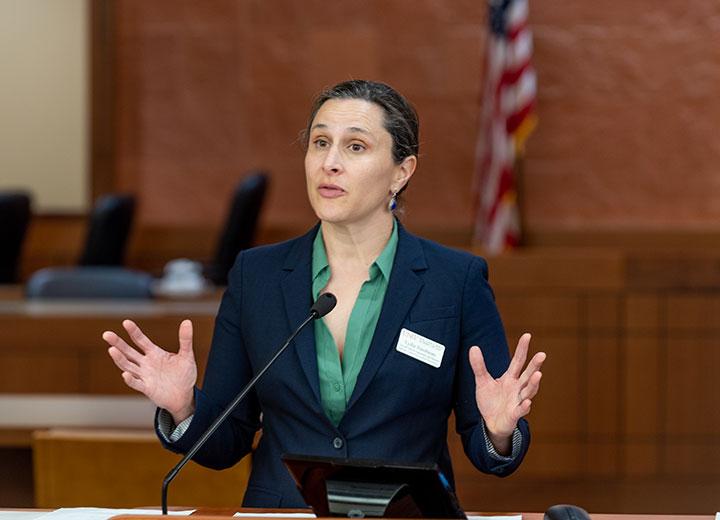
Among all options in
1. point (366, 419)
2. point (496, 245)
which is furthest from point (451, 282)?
point (496, 245)

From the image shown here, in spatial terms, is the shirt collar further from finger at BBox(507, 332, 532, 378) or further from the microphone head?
finger at BBox(507, 332, 532, 378)

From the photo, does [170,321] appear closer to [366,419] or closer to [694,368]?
[366,419]

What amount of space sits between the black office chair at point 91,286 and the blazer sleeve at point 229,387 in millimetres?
2428

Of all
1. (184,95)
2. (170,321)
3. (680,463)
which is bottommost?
(680,463)

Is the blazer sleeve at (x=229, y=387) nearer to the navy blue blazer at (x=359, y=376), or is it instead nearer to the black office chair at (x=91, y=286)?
the navy blue blazer at (x=359, y=376)

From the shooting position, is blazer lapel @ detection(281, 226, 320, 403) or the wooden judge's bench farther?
the wooden judge's bench

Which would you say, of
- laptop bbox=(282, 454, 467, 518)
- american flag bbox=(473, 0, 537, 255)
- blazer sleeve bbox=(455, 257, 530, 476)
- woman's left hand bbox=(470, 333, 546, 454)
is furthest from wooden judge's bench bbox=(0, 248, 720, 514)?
laptop bbox=(282, 454, 467, 518)

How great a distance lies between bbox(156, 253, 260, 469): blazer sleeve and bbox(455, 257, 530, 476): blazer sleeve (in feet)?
1.40

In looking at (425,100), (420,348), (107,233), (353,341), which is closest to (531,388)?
(420,348)

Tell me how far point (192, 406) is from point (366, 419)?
0.33 metres

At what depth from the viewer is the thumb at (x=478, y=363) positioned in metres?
2.24

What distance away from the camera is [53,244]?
8062 millimetres

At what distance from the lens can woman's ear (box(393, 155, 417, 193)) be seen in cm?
257

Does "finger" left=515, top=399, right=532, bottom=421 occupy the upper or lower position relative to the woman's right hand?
lower
